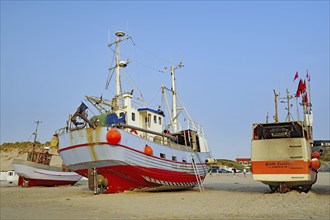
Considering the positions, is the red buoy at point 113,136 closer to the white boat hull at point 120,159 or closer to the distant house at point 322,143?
the white boat hull at point 120,159

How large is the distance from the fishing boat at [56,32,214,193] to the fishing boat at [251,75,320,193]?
548 cm

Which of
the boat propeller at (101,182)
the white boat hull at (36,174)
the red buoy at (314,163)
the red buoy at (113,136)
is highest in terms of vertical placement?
the red buoy at (113,136)

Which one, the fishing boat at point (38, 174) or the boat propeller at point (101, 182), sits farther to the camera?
the fishing boat at point (38, 174)

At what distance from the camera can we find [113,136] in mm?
16734

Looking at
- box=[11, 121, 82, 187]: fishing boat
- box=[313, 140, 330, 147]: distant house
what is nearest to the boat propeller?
box=[313, 140, 330, 147]: distant house

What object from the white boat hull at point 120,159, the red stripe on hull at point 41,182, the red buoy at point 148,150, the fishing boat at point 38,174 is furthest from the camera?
the red stripe on hull at point 41,182

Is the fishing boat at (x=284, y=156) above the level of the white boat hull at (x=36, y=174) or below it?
above

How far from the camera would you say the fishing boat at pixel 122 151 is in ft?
56.7

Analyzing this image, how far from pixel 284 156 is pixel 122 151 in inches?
312

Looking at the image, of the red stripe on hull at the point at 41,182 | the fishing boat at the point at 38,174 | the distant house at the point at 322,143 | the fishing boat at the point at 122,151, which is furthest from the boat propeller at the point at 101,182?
the red stripe on hull at the point at 41,182

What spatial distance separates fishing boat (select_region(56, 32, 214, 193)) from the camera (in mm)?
17281

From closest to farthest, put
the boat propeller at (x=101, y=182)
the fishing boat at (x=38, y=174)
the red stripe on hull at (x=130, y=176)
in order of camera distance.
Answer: the red stripe on hull at (x=130, y=176) < the boat propeller at (x=101, y=182) < the fishing boat at (x=38, y=174)

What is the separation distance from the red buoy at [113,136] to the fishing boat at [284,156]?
6.76 meters

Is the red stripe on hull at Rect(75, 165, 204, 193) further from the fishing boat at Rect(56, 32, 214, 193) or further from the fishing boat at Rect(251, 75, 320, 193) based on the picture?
the fishing boat at Rect(251, 75, 320, 193)
